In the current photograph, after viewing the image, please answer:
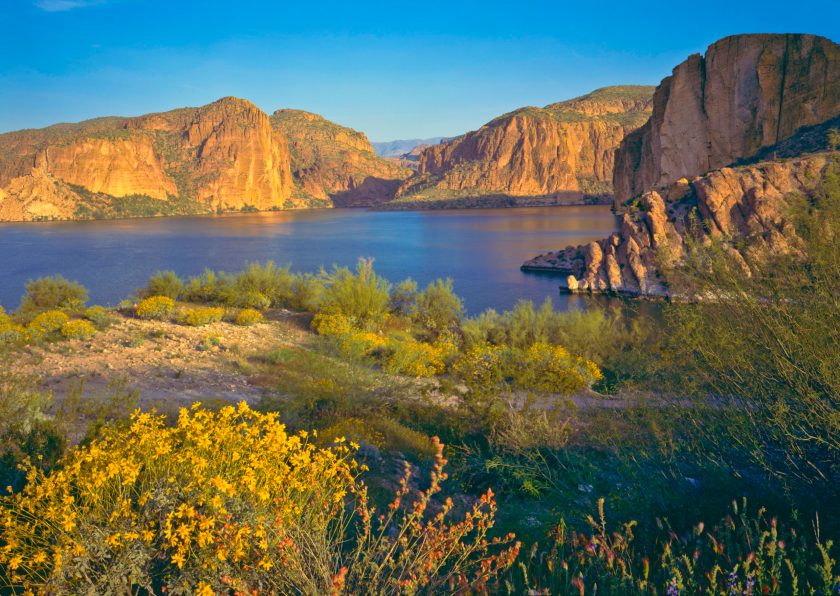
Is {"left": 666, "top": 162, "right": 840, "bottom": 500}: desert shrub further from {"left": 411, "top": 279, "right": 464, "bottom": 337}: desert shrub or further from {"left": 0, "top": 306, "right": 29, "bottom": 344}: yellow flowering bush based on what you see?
{"left": 0, "top": 306, "right": 29, "bottom": 344}: yellow flowering bush

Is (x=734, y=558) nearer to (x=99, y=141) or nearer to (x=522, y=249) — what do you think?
(x=522, y=249)

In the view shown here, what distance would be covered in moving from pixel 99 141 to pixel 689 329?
147m

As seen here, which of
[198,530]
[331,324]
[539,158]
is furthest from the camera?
[539,158]

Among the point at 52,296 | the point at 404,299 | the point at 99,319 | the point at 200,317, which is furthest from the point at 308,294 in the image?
the point at 52,296

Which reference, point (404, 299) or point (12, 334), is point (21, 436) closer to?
point (12, 334)

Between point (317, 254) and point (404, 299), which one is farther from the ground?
point (317, 254)

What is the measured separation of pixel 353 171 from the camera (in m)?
193

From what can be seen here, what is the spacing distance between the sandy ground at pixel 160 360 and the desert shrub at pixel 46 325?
0.54 m

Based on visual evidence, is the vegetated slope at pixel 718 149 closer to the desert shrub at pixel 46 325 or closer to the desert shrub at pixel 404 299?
the desert shrub at pixel 404 299

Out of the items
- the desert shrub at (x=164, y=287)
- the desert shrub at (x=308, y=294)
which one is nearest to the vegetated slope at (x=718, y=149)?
the desert shrub at (x=308, y=294)

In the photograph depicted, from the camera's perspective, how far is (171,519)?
2619 mm

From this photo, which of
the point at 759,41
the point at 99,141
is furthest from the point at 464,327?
the point at 99,141

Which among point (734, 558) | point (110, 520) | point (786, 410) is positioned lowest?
point (734, 558)

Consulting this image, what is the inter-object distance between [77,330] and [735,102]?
204 feet
